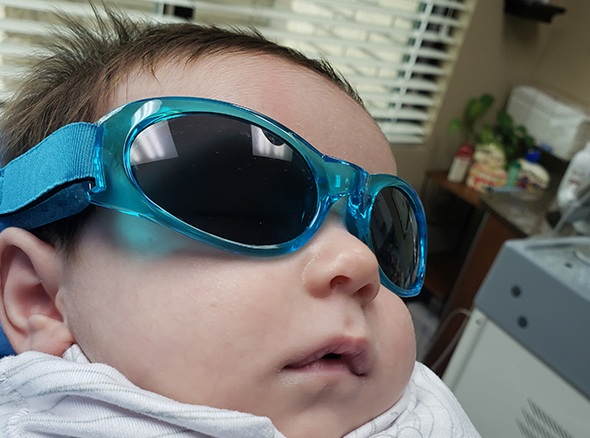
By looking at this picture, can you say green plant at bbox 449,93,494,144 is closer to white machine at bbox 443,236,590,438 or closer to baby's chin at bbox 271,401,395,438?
white machine at bbox 443,236,590,438

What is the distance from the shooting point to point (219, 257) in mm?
538

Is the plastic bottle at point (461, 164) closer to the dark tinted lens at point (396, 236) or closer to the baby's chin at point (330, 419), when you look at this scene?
the dark tinted lens at point (396, 236)

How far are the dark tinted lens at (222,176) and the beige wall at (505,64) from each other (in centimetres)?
180

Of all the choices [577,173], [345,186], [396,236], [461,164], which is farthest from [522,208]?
[345,186]

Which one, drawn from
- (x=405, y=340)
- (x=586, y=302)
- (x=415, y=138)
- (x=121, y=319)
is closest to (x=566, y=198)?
(x=586, y=302)

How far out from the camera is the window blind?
5.66ft

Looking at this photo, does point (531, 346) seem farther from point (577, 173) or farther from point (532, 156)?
point (532, 156)

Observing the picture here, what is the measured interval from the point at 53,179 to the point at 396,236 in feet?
1.42

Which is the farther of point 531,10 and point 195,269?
point 531,10

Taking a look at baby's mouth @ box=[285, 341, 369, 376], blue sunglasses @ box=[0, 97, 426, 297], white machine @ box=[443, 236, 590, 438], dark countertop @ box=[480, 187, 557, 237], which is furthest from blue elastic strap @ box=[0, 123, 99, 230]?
dark countertop @ box=[480, 187, 557, 237]

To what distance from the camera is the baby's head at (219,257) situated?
1.69 feet

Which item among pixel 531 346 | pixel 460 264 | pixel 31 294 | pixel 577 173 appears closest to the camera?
pixel 31 294

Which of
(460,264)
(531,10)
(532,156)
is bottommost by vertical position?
(460,264)

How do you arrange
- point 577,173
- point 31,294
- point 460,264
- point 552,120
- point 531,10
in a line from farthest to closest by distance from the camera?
point 460,264 < point 552,120 < point 531,10 < point 577,173 < point 31,294
